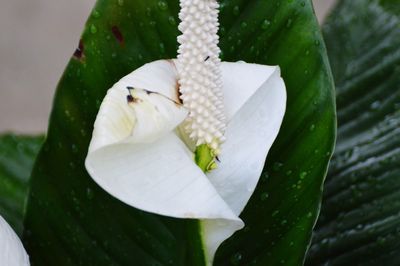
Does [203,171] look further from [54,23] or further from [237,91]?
[54,23]

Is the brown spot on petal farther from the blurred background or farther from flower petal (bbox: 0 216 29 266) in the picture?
the blurred background

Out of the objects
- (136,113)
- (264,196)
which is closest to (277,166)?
(264,196)

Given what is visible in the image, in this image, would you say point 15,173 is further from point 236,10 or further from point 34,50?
point 34,50

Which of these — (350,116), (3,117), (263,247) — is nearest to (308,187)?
(263,247)

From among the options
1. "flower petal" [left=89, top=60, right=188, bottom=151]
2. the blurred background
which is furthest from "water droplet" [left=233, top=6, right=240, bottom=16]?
the blurred background

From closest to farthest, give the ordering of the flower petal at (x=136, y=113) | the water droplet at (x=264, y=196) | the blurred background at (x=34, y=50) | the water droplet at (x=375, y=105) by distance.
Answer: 1. the flower petal at (x=136, y=113)
2. the water droplet at (x=264, y=196)
3. the water droplet at (x=375, y=105)
4. the blurred background at (x=34, y=50)

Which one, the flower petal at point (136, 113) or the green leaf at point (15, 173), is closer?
the flower petal at point (136, 113)

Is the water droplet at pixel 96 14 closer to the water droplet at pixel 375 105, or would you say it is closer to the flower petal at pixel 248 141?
the flower petal at pixel 248 141

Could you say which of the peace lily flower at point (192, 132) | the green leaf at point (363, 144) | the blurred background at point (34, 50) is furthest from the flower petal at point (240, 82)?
the blurred background at point (34, 50)
